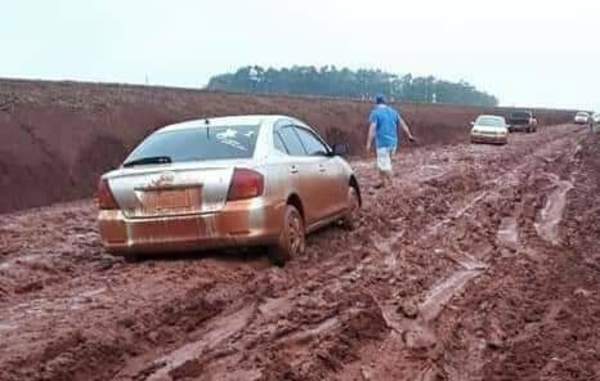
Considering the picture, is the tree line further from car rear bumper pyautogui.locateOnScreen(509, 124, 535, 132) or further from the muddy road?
the muddy road

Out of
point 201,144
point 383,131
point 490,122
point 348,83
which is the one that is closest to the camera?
point 201,144

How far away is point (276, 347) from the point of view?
20.6 ft

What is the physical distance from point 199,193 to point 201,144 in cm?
90

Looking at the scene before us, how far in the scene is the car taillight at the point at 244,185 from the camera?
8758 millimetres

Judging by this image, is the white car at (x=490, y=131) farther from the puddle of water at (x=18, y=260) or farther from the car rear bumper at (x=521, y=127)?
the puddle of water at (x=18, y=260)

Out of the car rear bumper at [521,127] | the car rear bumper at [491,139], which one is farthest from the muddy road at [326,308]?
the car rear bumper at [521,127]

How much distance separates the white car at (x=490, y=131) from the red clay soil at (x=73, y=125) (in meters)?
9.42

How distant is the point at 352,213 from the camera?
12062 millimetres

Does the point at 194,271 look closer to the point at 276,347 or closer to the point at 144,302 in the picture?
the point at 144,302

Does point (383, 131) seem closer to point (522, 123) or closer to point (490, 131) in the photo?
point (490, 131)

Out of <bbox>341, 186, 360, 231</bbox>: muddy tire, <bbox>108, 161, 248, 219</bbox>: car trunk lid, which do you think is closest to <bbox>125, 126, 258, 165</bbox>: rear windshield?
<bbox>108, 161, 248, 219</bbox>: car trunk lid

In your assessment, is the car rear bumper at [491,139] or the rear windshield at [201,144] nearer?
the rear windshield at [201,144]

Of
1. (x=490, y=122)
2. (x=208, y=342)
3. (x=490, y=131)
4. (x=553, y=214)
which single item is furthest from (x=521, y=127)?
(x=208, y=342)

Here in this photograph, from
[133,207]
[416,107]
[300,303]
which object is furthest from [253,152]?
[416,107]
